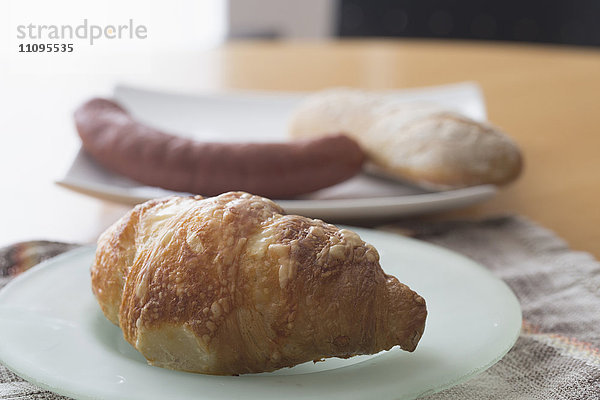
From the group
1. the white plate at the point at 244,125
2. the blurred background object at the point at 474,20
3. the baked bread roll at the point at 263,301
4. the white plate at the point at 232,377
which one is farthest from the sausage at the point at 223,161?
the blurred background object at the point at 474,20

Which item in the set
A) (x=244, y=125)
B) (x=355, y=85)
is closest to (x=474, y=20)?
(x=355, y=85)

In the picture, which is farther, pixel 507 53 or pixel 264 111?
pixel 507 53

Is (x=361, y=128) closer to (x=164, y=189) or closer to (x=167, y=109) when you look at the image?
(x=164, y=189)

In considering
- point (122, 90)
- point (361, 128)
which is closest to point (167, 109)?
point (122, 90)

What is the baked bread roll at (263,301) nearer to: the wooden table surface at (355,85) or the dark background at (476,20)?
the wooden table surface at (355,85)

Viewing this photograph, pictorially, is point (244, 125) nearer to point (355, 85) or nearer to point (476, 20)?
point (355, 85)

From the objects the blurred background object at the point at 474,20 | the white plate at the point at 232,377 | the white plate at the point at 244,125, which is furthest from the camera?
the blurred background object at the point at 474,20

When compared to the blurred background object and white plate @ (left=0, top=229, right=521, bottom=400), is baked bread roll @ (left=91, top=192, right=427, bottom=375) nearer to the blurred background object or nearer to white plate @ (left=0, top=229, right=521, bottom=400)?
white plate @ (left=0, top=229, right=521, bottom=400)
